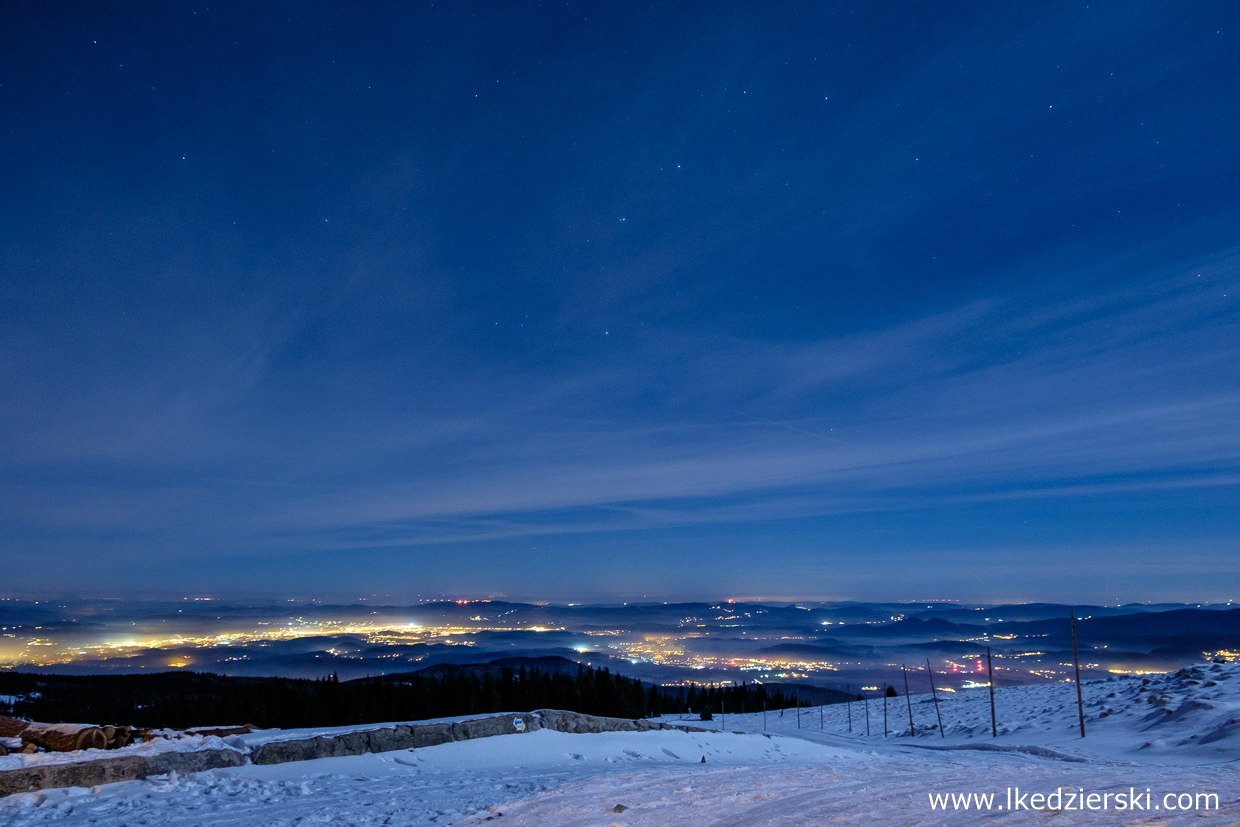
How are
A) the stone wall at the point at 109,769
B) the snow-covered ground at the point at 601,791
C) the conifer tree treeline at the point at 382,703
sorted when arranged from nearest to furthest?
1. the snow-covered ground at the point at 601,791
2. the stone wall at the point at 109,769
3. the conifer tree treeline at the point at 382,703

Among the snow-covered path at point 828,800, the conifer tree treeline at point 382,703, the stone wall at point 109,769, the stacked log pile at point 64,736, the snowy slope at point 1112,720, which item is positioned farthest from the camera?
the conifer tree treeline at point 382,703

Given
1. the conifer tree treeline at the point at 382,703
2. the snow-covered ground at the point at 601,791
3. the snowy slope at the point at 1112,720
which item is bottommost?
the conifer tree treeline at the point at 382,703

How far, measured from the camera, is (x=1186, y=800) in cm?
623

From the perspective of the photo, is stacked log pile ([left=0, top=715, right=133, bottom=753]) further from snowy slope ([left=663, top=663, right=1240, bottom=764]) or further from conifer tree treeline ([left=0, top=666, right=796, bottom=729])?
conifer tree treeline ([left=0, top=666, right=796, bottom=729])

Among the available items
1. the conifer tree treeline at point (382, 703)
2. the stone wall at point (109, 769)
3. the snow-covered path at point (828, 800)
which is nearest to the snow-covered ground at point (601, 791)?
the snow-covered path at point (828, 800)

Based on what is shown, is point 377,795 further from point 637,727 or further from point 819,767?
point 637,727

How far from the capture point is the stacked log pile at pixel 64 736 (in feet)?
37.0

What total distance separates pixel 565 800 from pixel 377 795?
3.18 meters

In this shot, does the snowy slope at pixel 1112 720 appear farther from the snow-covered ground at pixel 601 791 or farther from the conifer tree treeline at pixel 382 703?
the conifer tree treeline at pixel 382 703

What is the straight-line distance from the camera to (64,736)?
37.5 feet

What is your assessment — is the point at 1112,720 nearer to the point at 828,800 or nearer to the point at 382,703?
the point at 828,800

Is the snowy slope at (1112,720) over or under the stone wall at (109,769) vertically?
under

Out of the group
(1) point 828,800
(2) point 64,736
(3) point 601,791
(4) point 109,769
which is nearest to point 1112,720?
(1) point 828,800

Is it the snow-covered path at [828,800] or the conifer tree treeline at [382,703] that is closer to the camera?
the snow-covered path at [828,800]
